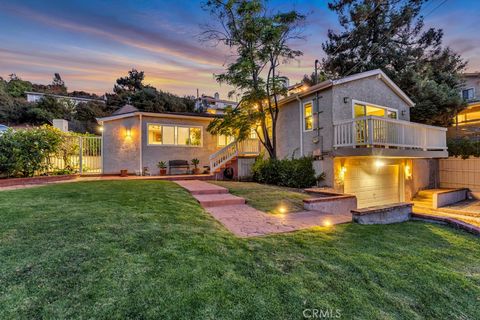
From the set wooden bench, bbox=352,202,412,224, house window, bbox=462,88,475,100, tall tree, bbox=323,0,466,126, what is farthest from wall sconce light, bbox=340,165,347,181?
house window, bbox=462,88,475,100

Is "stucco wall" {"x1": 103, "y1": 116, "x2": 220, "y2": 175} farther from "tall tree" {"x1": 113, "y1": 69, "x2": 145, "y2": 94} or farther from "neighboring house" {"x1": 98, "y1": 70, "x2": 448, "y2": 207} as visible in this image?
"tall tree" {"x1": 113, "y1": 69, "x2": 145, "y2": 94}

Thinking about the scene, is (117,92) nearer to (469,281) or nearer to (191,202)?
(191,202)

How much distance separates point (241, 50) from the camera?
40.4ft

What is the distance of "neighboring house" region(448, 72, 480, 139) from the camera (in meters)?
15.9

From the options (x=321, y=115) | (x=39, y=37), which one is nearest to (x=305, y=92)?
(x=321, y=115)

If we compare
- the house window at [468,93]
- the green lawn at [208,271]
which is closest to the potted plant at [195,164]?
the green lawn at [208,271]

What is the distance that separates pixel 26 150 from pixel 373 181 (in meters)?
14.4

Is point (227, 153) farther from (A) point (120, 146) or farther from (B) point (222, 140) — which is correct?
(A) point (120, 146)

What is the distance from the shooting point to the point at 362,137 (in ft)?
28.7

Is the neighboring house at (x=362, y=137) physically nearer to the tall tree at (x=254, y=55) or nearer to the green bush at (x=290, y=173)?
the green bush at (x=290, y=173)

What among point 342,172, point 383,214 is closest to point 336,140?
point 342,172

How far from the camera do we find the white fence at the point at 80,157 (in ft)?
34.6

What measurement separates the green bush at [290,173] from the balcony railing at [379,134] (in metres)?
1.55

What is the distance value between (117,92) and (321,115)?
33923 mm
